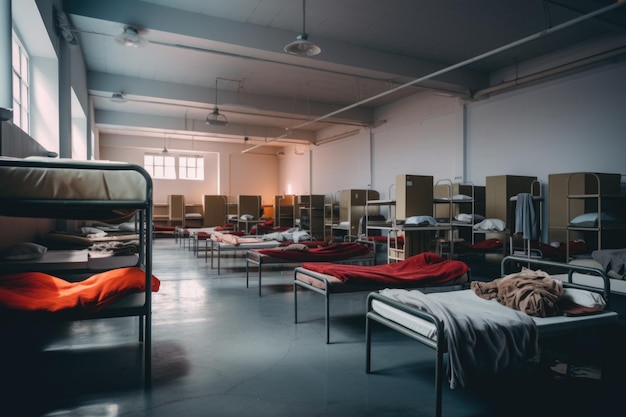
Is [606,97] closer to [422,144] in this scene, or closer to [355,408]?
[422,144]

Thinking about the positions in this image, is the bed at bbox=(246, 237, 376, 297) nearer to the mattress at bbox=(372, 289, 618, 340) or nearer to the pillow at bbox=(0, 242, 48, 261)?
the pillow at bbox=(0, 242, 48, 261)

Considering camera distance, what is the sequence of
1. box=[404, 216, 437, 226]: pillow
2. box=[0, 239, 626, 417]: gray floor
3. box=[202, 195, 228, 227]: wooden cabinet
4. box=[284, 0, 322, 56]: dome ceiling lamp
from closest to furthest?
box=[0, 239, 626, 417]: gray floor
box=[284, 0, 322, 56]: dome ceiling lamp
box=[404, 216, 437, 226]: pillow
box=[202, 195, 228, 227]: wooden cabinet

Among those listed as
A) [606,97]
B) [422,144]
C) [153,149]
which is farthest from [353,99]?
[153,149]

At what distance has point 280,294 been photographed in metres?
5.66

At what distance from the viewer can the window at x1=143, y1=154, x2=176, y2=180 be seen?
1650 centimetres

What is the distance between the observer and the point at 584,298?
2.98 meters

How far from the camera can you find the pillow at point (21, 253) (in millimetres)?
3676

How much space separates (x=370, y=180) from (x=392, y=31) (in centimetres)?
589

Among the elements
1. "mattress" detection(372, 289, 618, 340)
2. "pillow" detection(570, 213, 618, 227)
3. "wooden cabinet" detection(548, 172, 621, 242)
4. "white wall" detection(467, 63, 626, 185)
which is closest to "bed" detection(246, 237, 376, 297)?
"mattress" detection(372, 289, 618, 340)

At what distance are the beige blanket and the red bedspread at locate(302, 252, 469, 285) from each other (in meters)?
0.79

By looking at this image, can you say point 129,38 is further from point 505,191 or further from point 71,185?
point 505,191

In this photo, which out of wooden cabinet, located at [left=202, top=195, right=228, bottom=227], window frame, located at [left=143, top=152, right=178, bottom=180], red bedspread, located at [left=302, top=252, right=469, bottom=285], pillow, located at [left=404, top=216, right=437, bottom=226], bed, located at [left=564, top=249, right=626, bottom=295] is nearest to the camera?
bed, located at [left=564, top=249, right=626, bottom=295]

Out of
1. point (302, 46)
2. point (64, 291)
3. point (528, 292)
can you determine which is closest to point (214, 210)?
point (302, 46)

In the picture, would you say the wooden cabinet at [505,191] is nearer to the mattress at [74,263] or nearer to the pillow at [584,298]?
the pillow at [584,298]
